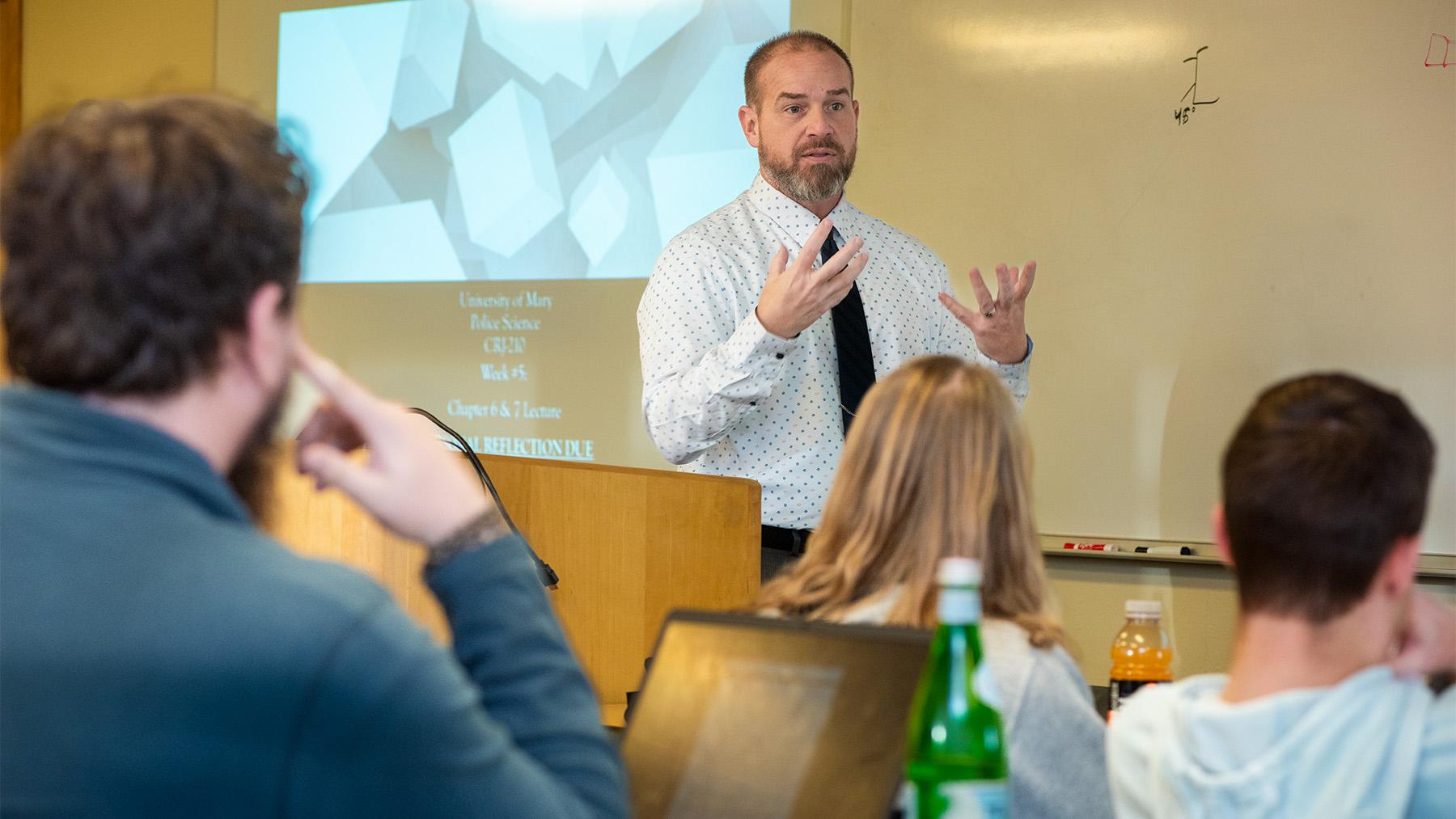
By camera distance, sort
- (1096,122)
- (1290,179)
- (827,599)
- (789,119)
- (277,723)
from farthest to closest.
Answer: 1. (1096,122)
2. (1290,179)
3. (789,119)
4. (827,599)
5. (277,723)

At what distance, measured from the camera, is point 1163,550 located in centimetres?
330

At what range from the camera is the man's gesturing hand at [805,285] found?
221cm

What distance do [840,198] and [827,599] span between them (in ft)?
5.34

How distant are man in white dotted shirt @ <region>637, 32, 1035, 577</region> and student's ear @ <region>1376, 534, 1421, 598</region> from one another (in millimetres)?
1196

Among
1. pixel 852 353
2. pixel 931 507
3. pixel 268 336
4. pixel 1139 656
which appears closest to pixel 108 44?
pixel 852 353

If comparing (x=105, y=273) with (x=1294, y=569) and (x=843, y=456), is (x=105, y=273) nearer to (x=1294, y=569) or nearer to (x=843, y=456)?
(x=843, y=456)

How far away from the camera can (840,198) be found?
2.80 metres

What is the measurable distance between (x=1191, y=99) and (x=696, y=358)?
60.9 inches

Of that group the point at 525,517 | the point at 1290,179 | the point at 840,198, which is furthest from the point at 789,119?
the point at 1290,179

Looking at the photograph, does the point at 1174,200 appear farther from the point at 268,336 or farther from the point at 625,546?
the point at 268,336

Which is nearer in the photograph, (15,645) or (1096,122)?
(15,645)

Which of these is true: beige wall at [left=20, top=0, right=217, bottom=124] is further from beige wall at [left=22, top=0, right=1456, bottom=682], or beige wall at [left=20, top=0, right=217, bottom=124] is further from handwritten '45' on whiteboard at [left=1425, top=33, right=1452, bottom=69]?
handwritten '45' on whiteboard at [left=1425, top=33, right=1452, bottom=69]

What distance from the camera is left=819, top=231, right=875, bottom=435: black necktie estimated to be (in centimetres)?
258

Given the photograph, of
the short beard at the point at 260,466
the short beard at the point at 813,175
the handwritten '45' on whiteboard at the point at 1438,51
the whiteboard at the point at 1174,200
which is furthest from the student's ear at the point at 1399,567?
the handwritten '45' on whiteboard at the point at 1438,51
